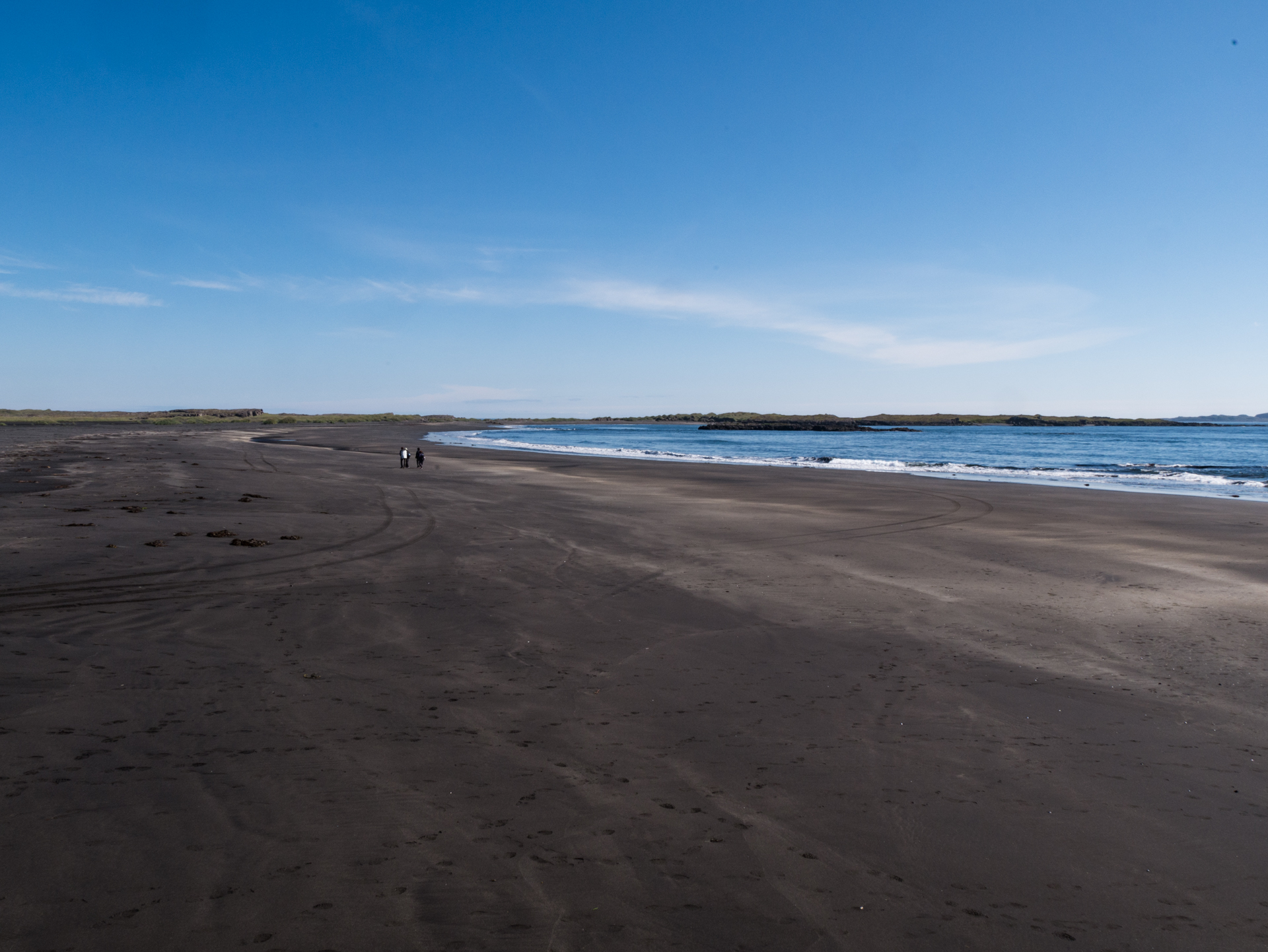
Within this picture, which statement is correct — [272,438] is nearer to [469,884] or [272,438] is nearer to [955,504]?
[955,504]

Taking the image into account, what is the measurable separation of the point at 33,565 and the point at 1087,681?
13055 millimetres

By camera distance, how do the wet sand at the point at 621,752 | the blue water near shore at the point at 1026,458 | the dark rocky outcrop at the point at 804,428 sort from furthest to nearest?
the dark rocky outcrop at the point at 804,428 → the blue water near shore at the point at 1026,458 → the wet sand at the point at 621,752

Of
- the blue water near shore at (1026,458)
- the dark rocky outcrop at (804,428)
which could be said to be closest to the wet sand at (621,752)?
the blue water near shore at (1026,458)

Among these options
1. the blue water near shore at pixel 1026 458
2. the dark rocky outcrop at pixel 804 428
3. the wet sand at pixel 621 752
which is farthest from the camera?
the dark rocky outcrop at pixel 804 428

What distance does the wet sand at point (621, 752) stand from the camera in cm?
329

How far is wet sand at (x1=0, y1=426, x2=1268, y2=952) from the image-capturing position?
3293 mm

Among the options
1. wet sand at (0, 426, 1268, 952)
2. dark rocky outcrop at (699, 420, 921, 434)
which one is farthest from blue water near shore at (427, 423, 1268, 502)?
dark rocky outcrop at (699, 420, 921, 434)

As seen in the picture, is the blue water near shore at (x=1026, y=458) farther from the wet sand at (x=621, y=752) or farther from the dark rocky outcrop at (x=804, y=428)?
the dark rocky outcrop at (x=804, y=428)

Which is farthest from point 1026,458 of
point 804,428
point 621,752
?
point 804,428

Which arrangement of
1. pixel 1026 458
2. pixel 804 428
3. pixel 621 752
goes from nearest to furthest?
pixel 621 752, pixel 1026 458, pixel 804 428

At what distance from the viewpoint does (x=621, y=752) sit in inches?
191

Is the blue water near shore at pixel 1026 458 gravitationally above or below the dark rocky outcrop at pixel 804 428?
below

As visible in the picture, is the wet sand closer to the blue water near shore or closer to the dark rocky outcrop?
the blue water near shore

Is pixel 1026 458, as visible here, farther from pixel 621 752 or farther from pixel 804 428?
pixel 804 428
